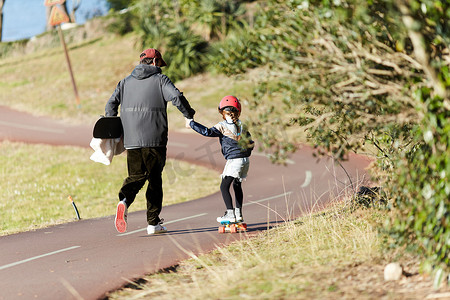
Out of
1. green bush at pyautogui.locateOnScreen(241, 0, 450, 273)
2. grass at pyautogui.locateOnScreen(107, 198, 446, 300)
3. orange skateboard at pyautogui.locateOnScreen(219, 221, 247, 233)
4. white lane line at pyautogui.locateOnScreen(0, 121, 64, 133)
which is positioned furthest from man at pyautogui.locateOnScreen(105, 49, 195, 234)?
white lane line at pyautogui.locateOnScreen(0, 121, 64, 133)

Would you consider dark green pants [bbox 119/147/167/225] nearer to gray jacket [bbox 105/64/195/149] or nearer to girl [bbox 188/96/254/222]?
gray jacket [bbox 105/64/195/149]

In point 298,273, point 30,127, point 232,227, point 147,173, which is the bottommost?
point 30,127

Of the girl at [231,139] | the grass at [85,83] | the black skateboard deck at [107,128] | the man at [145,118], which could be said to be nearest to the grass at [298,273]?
the girl at [231,139]

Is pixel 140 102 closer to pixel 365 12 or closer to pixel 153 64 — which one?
pixel 153 64

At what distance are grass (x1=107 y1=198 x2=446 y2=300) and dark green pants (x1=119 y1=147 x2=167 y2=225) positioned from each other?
1.30 meters

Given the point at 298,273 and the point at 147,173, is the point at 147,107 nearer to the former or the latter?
the point at 147,173

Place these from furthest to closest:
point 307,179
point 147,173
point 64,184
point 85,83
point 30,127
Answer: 1. point 85,83
2. point 30,127
3. point 64,184
4. point 307,179
5. point 147,173

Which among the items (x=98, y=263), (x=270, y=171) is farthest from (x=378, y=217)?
(x=270, y=171)

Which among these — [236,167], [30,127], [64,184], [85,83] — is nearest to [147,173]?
[236,167]

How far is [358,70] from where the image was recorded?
5.39 m

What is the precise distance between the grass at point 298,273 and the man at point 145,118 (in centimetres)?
150

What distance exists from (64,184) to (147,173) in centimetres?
861

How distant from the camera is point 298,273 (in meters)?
5.85

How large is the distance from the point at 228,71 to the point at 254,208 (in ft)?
17.6
